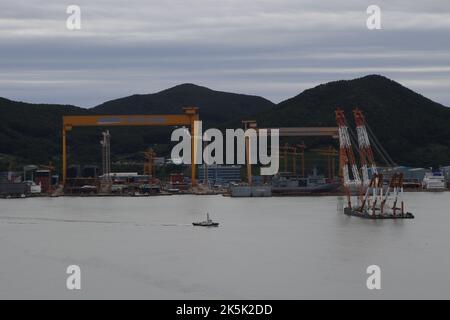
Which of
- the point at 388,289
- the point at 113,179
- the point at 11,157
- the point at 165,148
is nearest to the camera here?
the point at 388,289

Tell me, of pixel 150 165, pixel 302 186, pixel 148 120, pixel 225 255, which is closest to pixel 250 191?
pixel 302 186

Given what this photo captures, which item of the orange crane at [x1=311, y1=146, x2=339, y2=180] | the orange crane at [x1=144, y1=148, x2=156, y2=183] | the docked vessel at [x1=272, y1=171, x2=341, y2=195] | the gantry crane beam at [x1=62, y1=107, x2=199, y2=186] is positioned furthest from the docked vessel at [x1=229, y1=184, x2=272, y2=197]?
the orange crane at [x1=311, y1=146, x2=339, y2=180]

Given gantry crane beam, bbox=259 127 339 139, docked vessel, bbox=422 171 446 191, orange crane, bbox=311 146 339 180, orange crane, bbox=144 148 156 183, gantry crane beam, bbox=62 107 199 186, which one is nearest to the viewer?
gantry crane beam, bbox=62 107 199 186

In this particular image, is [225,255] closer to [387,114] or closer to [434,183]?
[434,183]

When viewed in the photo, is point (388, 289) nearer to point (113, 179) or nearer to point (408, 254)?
point (408, 254)

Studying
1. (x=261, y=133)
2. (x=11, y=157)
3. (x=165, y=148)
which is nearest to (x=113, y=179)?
(x=261, y=133)

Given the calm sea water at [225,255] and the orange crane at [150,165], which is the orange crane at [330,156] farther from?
the calm sea water at [225,255]

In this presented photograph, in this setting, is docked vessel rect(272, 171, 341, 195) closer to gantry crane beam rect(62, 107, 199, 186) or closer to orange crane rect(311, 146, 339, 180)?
gantry crane beam rect(62, 107, 199, 186)

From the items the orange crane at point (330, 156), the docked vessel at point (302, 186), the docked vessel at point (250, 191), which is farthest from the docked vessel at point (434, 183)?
the docked vessel at point (250, 191)
